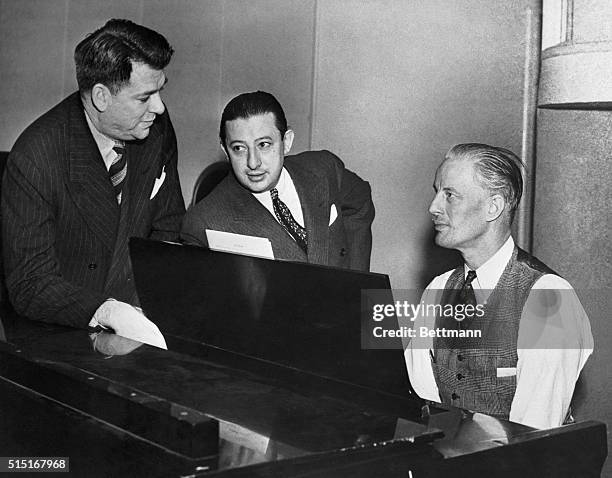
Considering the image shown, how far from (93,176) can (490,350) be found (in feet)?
3.35

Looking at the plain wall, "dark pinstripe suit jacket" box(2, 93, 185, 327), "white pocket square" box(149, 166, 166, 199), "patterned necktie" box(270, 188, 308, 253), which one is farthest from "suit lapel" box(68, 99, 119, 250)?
the plain wall

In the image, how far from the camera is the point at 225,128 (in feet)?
7.14

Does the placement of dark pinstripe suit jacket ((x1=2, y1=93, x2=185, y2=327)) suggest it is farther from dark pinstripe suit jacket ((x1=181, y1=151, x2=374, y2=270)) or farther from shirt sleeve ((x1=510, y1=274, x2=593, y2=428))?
shirt sleeve ((x1=510, y1=274, x2=593, y2=428))

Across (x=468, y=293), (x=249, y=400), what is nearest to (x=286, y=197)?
(x=468, y=293)

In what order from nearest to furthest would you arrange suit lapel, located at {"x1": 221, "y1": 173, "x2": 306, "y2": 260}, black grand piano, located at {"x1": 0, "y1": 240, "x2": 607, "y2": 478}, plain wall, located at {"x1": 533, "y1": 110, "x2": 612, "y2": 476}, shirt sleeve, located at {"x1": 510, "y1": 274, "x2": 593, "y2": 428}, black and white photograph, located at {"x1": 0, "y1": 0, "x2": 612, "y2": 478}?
black grand piano, located at {"x1": 0, "y1": 240, "x2": 607, "y2": 478}, black and white photograph, located at {"x1": 0, "y1": 0, "x2": 612, "y2": 478}, shirt sleeve, located at {"x1": 510, "y1": 274, "x2": 593, "y2": 428}, suit lapel, located at {"x1": 221, "y1": 173, "x2": 306, "y2": 260}, plain wall, located at {"x1": 533, "y1": 110, "x2": 612, "y2": 476}

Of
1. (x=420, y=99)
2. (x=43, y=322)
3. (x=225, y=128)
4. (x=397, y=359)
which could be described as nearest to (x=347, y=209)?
(x=225, y=128)

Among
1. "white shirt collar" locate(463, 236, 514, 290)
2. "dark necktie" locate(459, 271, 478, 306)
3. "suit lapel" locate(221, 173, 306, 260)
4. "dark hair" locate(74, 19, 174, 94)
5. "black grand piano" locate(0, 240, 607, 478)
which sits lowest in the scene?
"black grand piano" locate(0, 240, 607, 478)

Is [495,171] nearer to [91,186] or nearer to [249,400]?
[249,400]

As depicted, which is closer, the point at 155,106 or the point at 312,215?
the point at 155,106

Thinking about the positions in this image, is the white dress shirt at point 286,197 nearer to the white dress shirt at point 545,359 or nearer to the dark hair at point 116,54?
the dark hair at point 116,54

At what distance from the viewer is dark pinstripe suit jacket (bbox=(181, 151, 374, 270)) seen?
2197 millimetres

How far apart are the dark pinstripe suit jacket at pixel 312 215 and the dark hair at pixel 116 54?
0.38 m

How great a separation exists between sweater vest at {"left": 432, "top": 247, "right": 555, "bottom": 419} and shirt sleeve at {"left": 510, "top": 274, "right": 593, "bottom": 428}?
3 centimetres

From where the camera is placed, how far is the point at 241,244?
1793 millimetres
